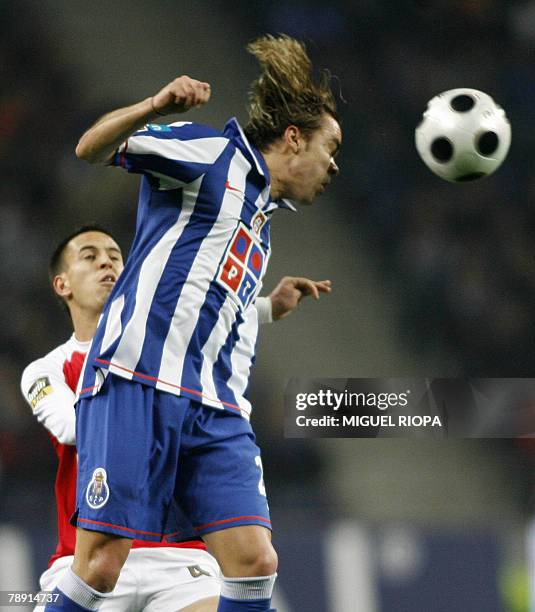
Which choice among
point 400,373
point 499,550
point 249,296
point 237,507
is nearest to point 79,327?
point 249,296

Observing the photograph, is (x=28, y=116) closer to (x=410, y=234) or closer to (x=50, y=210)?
(x=50, y=210)

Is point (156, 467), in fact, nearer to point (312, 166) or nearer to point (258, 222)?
point (258, 222)

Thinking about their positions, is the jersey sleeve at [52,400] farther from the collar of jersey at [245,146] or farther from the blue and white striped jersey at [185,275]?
the collar of jersey at [245,146]

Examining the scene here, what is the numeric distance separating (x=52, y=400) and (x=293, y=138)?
987mm

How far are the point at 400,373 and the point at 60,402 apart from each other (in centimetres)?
360

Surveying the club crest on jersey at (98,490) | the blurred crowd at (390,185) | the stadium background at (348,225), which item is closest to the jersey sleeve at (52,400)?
the club crest on jersey at (98,490)

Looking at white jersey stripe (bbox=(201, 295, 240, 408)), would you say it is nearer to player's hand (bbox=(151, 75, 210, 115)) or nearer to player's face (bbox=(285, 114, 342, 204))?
player's face (bbox=(285, 114, 342, 204))

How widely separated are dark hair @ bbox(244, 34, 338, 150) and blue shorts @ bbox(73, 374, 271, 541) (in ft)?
2.58

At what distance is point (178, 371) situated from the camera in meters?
2.44

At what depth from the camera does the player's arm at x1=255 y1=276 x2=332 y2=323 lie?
10.5 feet

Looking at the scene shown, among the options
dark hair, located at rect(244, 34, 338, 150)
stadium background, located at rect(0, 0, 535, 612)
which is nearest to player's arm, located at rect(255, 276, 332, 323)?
dark hair, located at rect(244, 34, 338, 150)

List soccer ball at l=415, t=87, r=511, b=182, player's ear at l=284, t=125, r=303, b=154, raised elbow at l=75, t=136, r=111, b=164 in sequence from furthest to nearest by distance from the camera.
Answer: soccer ball at l=415, t=87, r=511, b=182, player's ear at l=284, t=125, r=303, b=154, raised elbow at l=75, t=136, r=111, b=164

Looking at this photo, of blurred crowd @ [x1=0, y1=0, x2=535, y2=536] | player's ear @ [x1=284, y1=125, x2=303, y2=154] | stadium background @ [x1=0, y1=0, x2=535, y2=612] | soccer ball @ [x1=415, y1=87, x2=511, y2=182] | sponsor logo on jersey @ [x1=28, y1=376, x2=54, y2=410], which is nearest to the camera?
player's ear @ [x1=284, y1=125, x2=303, y2=154]

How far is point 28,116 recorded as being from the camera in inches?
269
